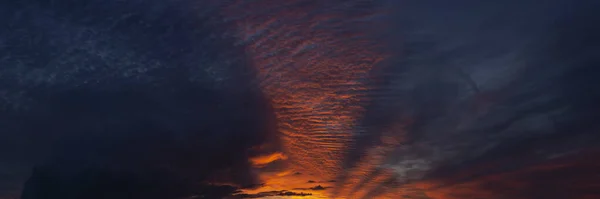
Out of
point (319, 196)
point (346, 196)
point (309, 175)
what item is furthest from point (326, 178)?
point (319, 196)

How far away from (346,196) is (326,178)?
3482mm

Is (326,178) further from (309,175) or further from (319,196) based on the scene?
(319,196)

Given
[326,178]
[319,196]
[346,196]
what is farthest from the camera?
[319,196]

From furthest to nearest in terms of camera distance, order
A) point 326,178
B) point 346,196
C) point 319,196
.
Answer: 1. point 319,196
2. point 346,196
3. point 326,178

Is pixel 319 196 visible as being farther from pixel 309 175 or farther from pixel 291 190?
pixel 309 175

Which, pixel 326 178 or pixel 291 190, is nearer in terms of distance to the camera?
pixel 326 178

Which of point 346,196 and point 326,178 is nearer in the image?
point 326,178

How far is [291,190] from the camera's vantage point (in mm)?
24391

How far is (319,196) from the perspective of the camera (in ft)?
83.4

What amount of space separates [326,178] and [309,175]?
865 millimetres

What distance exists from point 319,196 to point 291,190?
6.78 ft

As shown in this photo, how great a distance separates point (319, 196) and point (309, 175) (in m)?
5.29

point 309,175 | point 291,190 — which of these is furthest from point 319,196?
point 309,175

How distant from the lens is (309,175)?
67.7 feet
